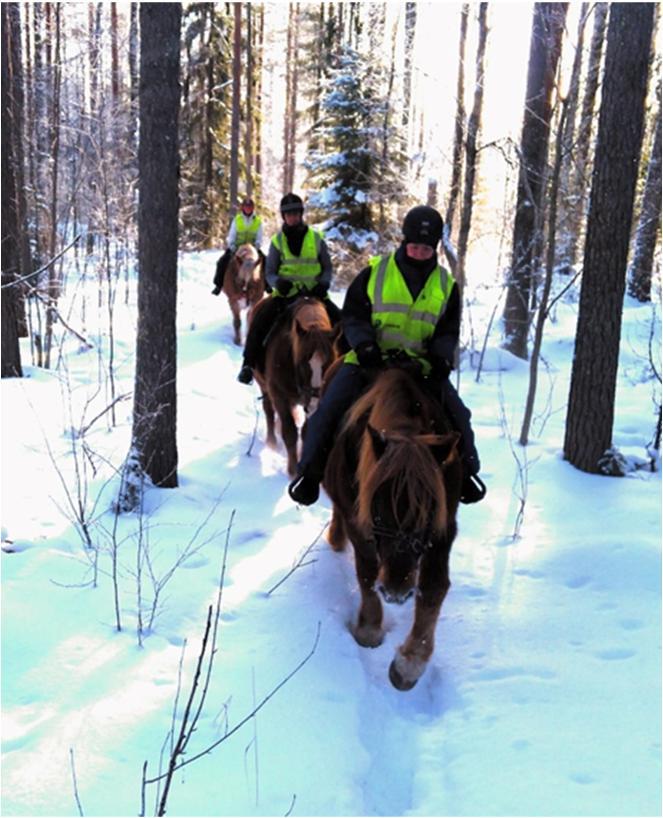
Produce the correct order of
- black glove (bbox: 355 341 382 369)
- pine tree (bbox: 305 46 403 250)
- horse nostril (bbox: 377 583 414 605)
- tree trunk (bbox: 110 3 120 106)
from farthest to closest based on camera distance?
tree trunk (bbox: 110 3 120 106)
pine tree (bbox: 305 46 403 250)
black glove (bbox: 355 341 382 369)
horse nostril (bbox: 377 583 414 605)

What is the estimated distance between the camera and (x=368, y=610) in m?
4.31

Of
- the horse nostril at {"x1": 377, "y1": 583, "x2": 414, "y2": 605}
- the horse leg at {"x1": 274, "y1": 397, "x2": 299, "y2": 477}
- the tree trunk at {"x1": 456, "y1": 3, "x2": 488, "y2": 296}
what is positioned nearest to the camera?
the horse nostril at {"x1": 377, "y1": 583, "x2": 414, "y2": 605}

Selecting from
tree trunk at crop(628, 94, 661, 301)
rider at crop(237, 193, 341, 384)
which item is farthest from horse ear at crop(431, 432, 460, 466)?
tree trunk at crop(628, 94, 661, 301)

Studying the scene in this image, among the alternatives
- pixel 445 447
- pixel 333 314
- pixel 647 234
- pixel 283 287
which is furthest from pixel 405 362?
pixel 647 234

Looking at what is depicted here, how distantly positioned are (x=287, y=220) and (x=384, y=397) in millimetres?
4623

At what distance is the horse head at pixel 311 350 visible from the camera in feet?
20.4

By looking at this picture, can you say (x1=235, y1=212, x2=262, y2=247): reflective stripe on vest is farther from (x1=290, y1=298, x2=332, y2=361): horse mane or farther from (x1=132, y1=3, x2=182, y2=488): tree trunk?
(x1=132, y1=3, x2=182, y2=488): tree trunk

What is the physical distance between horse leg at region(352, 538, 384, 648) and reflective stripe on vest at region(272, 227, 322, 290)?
4.47m

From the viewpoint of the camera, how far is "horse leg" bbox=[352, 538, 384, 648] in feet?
13.9

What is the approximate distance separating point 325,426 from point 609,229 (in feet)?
11.5

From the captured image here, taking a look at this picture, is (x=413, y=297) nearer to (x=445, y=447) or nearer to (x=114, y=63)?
(x=445, y=447)

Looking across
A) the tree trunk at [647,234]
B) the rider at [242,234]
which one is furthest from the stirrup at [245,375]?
the tree trunk at [647,234]

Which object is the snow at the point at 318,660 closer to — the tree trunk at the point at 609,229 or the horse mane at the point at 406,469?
the tree trunk at the point at 609,229

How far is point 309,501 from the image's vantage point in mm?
4684
